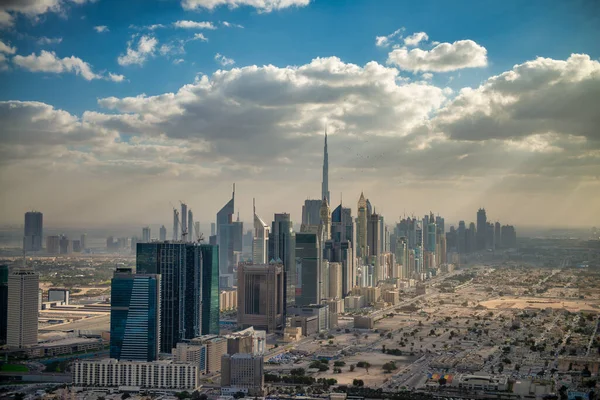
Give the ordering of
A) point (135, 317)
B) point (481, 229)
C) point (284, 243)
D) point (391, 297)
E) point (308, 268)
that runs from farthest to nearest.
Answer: point (481, 229)
point (391, 297)
point (284, 243)
point (308, 268)
point (135, 317)

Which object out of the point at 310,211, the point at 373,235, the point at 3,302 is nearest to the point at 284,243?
the point at 373,235

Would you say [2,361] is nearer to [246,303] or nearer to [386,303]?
[246,303]

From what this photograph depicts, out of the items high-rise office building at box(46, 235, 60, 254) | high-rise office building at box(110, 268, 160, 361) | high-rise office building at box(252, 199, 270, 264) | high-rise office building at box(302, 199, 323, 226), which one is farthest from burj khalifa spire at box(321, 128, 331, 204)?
high-rise office building at box(110, 268, 160, 361)

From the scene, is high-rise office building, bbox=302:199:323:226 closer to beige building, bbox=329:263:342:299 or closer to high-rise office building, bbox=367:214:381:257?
high-rise office building, bbox=367:214:381:257

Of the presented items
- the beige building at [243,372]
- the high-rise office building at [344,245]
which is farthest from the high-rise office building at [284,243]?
the beige building at [243,372]

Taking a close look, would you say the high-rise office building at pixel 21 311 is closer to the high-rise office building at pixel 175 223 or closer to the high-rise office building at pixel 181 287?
the high-rise office building at pixel 181 287

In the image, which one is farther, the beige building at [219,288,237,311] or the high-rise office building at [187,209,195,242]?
the beige building at [219,288,237,311]

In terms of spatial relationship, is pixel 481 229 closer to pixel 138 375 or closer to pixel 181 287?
pixel 181 287
